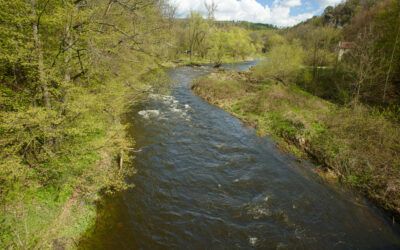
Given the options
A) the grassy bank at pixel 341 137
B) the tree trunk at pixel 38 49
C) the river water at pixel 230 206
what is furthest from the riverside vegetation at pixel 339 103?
the tree trunk at pixel 38 49

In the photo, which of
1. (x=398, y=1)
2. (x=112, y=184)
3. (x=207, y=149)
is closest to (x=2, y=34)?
(x=112, y=184)

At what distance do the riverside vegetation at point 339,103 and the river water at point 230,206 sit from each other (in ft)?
5.47

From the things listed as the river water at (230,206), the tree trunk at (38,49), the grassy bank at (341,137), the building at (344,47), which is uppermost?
the building at (344,47)

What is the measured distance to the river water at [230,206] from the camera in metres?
6.47

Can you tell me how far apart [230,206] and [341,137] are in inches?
347

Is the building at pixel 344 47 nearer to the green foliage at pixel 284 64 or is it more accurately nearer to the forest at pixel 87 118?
the green foliage at pixel 284 64

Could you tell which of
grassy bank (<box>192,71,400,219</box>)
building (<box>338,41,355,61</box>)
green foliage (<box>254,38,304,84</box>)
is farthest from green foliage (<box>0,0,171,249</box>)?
building (<box>338,41,355,61</box>)

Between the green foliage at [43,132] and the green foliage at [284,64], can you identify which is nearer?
the green foliage at [43,132]

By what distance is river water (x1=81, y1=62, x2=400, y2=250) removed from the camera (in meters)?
6.47

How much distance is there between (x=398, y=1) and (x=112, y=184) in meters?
29.5

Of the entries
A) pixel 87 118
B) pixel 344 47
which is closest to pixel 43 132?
pixel 87 118

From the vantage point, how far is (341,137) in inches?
470

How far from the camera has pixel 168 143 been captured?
1238cm

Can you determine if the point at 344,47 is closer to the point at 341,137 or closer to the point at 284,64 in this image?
the point at 284,64
